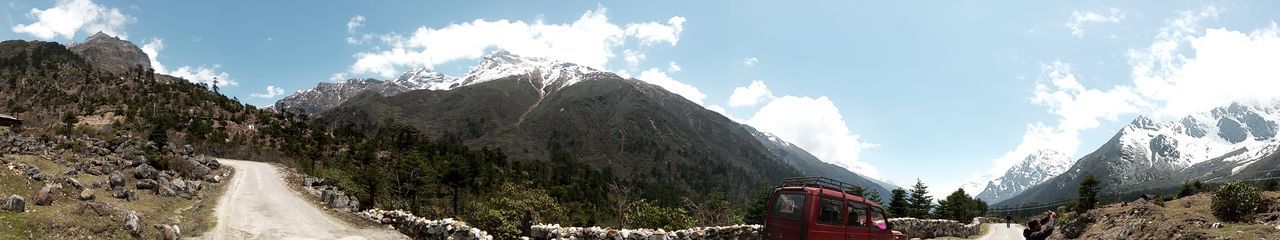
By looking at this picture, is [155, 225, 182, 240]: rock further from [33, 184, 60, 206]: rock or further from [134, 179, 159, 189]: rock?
[134, 179, 159, 189]: rock

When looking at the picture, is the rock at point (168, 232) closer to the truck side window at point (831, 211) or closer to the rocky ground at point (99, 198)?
the rocky ground at point (99, 198)

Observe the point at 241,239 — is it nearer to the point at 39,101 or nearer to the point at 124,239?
the point at 124,239

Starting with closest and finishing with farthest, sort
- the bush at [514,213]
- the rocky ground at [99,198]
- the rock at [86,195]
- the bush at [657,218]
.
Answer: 1. the rocky ground at [99,198]
2. the rock at [86,195]
3. the bush at [514,213]
4. the bush at [657,218]

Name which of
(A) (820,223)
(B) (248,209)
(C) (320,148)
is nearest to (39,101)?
(C) (320,148)

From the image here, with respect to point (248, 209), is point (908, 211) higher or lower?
higher

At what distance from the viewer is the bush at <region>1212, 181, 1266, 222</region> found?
15.6m

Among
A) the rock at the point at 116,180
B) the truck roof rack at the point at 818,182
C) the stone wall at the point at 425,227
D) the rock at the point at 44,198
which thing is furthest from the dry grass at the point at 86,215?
the truck roof rack at the point at 818,182

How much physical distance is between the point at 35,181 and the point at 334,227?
29.1 feet

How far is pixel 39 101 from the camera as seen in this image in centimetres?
9319

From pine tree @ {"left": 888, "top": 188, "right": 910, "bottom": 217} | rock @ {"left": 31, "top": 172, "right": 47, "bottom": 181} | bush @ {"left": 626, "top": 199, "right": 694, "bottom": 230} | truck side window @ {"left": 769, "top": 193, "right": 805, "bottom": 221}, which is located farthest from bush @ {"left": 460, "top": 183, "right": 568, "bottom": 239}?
pine tree @ {"left": 888, "top": 188, "right": 910, "bottom": 217}

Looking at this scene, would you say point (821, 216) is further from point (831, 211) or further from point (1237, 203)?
point (1237, 203)

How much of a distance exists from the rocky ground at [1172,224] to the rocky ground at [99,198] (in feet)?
87.9

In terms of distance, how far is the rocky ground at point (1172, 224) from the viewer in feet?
46.1

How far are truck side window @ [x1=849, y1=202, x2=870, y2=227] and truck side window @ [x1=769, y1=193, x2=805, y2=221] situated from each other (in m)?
1.38
